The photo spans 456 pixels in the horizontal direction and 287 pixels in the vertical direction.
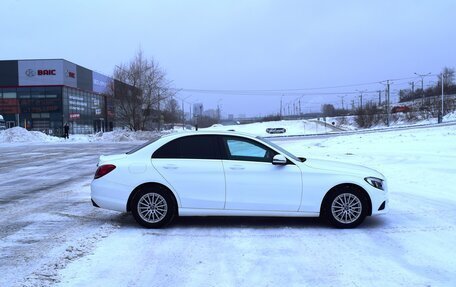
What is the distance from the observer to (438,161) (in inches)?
579

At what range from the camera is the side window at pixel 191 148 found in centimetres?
756

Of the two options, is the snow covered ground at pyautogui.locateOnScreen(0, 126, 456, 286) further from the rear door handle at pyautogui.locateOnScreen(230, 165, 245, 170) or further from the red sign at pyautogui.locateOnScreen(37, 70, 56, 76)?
the red sign at pyautogui.locateOnScreen(37, 70, 56, 76)

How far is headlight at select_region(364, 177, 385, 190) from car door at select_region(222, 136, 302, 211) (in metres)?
1.10

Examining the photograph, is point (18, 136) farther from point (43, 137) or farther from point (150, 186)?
point (150, 186)

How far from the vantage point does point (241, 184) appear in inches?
289

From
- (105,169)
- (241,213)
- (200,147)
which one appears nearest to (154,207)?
(105,169)

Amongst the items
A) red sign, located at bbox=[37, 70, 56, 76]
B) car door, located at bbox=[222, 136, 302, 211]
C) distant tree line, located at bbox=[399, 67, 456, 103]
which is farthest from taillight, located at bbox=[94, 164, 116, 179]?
distant tree line, located at bbox=[399, 67, 456, 103]

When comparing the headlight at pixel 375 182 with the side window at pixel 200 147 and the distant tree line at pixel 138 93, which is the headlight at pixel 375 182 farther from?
the distant tree line at pixel 138 93

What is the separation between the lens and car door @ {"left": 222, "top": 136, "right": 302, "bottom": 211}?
732 cm

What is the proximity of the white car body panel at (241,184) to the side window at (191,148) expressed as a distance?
0.36 ft

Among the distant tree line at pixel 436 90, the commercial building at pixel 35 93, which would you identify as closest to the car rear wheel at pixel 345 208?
the commercial building at pixel 35 93

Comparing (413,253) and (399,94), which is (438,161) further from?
(399,94)

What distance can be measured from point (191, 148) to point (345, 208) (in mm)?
2593

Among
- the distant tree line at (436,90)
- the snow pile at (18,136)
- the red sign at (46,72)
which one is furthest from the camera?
the distant tree line at (436,90)
